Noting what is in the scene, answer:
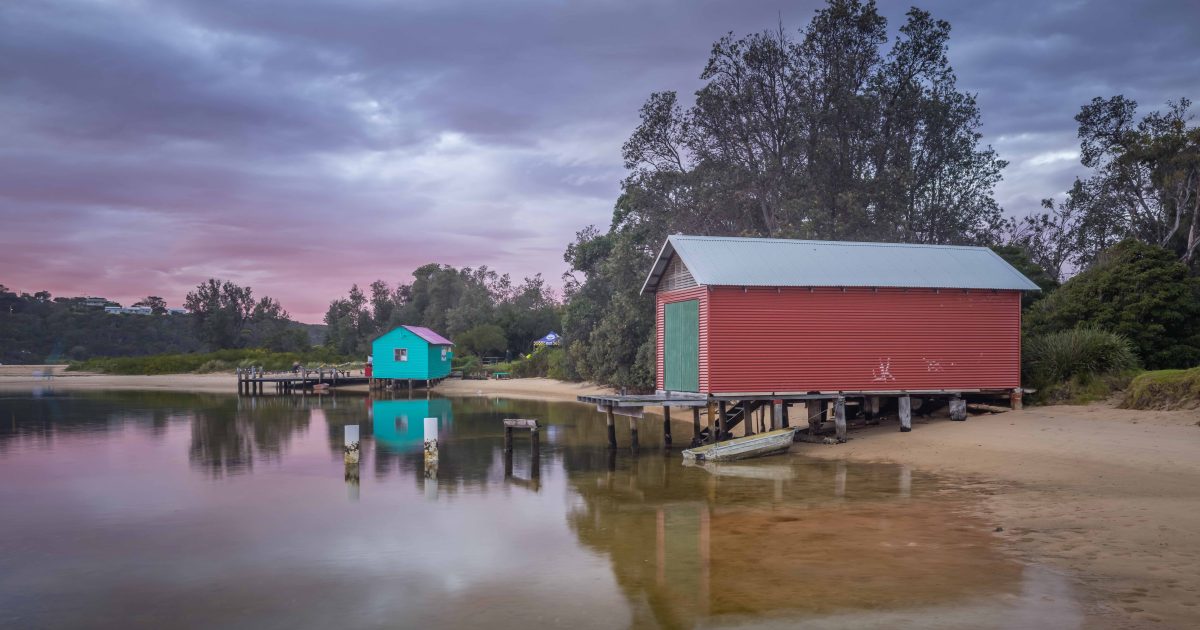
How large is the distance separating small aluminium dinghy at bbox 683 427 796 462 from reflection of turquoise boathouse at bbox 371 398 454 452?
35.0ft

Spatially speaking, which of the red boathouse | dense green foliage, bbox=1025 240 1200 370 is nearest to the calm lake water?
the red boathouse

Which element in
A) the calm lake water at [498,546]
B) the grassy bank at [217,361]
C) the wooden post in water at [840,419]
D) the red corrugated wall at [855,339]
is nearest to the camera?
the calm lake water at [498,546]

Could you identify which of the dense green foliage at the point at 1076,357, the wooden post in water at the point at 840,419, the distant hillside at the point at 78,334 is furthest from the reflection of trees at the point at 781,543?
the distant hillside at the point at 78,334

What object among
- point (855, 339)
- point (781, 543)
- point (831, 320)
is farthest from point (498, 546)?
point (855, 339)

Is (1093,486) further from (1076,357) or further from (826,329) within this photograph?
(1076,357)

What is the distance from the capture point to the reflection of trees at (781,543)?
10.9 m

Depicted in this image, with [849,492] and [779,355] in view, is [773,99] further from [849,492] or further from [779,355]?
[849,492]

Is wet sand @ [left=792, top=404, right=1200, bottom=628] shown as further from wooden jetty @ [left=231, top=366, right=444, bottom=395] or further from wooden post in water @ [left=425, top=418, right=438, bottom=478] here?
wooden jetty @ [left=231, top=366, right=444, bottom=395]

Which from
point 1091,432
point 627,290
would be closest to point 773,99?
point 627,290

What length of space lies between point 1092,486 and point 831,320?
869 centimetres

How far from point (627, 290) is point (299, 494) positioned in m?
25.7

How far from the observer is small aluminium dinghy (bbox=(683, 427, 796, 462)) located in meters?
23.0

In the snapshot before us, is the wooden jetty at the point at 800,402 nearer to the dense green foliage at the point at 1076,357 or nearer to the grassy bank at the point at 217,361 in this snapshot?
the dense green foliage at the point at 1076,357

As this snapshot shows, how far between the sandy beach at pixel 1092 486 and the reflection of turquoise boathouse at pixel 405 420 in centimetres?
1435
